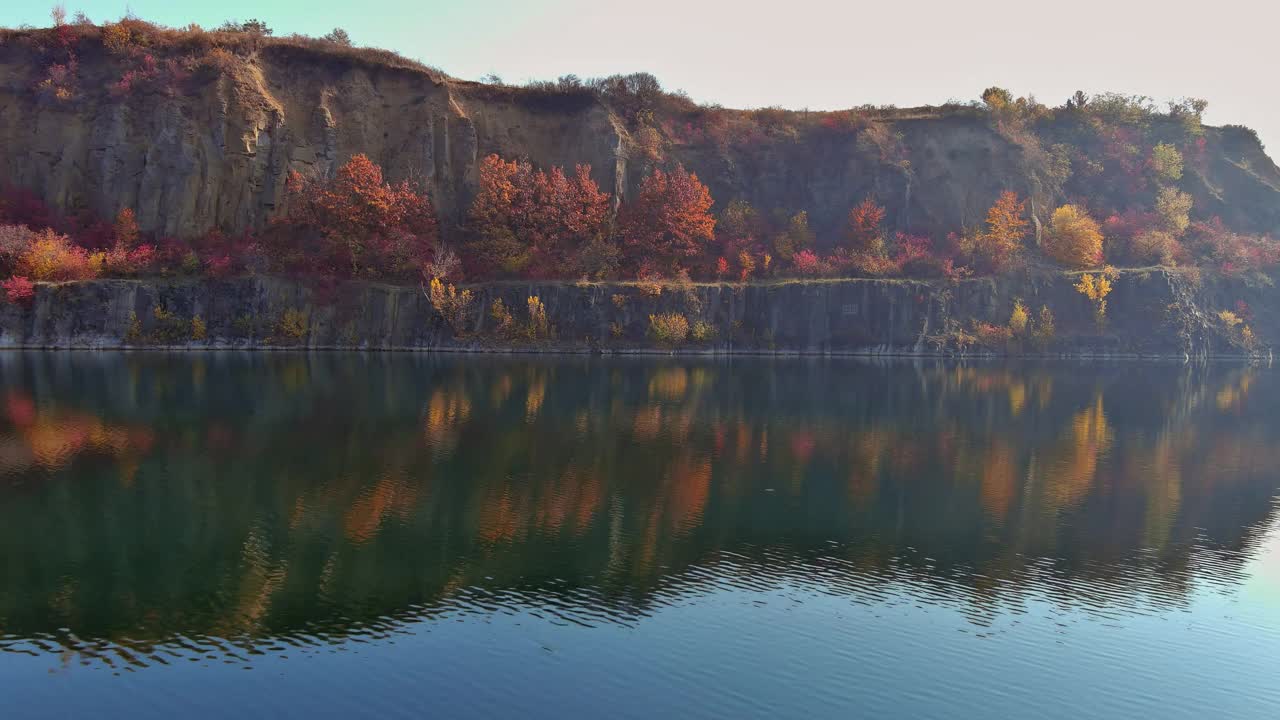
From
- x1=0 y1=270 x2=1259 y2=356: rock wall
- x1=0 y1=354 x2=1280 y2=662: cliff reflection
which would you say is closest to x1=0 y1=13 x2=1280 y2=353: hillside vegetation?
x1=0 y1=270 x2=1259 y2=356: rock wall

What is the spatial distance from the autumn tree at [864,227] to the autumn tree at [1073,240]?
1517 cm

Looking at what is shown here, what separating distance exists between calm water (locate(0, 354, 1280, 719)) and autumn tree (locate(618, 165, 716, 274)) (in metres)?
41.5

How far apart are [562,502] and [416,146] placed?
2486 inches

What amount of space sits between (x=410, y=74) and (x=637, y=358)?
35723 millimetres

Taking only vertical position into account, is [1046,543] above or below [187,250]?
below

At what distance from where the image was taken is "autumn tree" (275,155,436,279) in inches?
2832

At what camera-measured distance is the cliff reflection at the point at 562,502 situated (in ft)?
56.5

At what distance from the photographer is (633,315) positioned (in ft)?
240

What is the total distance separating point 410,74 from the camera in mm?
82188

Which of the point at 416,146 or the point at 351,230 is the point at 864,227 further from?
the point at 351,230

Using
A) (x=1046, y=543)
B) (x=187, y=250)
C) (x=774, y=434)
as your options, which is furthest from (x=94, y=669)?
(x=187, y=250)

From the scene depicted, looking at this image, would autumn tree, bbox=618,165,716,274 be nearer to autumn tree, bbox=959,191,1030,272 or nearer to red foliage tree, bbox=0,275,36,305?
autumn tree, bbox=959,191,1030,272

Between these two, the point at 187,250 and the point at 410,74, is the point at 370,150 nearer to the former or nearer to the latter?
the point at 410,74

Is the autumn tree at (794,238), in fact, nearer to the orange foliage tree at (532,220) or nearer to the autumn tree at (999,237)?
the autumn tree at (999,237)
